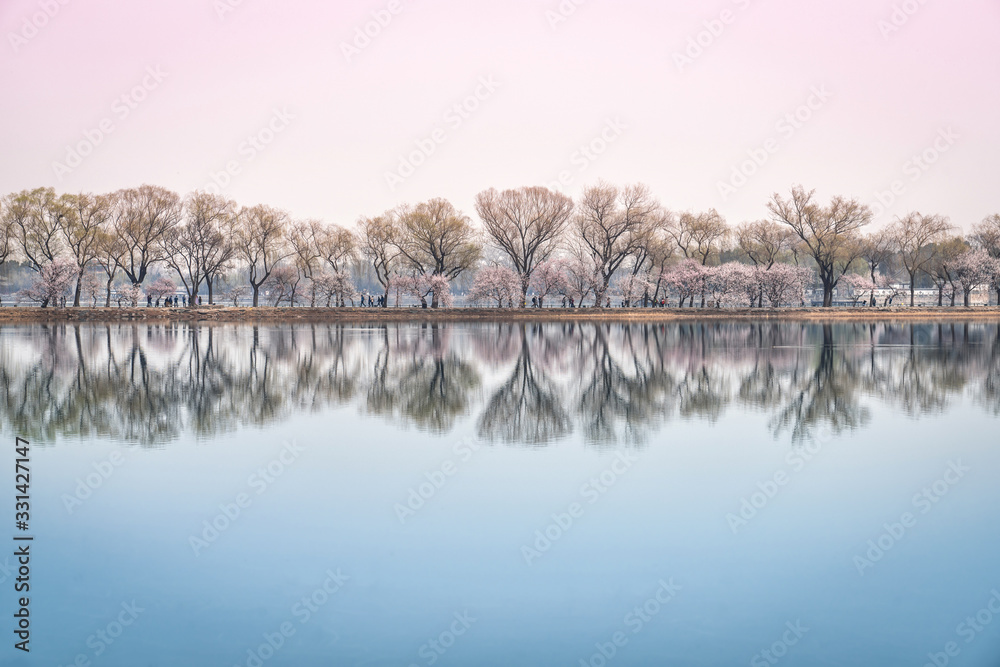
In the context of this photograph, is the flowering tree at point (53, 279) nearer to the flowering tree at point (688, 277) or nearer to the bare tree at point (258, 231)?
the bare tree at point (258, 231)

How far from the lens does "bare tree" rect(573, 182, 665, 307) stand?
81.5 m

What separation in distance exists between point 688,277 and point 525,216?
62.4 feet

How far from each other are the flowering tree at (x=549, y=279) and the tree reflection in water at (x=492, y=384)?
43.1 m

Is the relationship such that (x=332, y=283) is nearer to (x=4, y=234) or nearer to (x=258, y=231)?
(x=258, y=231)

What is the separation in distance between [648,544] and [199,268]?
263 ft

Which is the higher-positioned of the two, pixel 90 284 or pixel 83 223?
pixel 83 223

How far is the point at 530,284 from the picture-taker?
86.6 m

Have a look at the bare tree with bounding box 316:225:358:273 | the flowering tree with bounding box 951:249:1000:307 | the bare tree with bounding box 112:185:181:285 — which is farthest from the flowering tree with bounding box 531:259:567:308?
the flowering tree with bounding box 951:249:1000:307

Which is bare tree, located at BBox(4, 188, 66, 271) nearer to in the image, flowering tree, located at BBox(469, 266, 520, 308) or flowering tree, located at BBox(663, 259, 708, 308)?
flowering tree, located at BBox(469, 266, 520, 308)

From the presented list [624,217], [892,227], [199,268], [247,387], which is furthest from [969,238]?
[247,387]

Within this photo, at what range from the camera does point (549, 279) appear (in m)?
87.0

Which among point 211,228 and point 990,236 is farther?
point 990,236

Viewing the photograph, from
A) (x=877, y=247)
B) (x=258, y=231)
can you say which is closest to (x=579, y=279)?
(x=258, y=231)

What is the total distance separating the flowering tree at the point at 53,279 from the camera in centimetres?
7844
